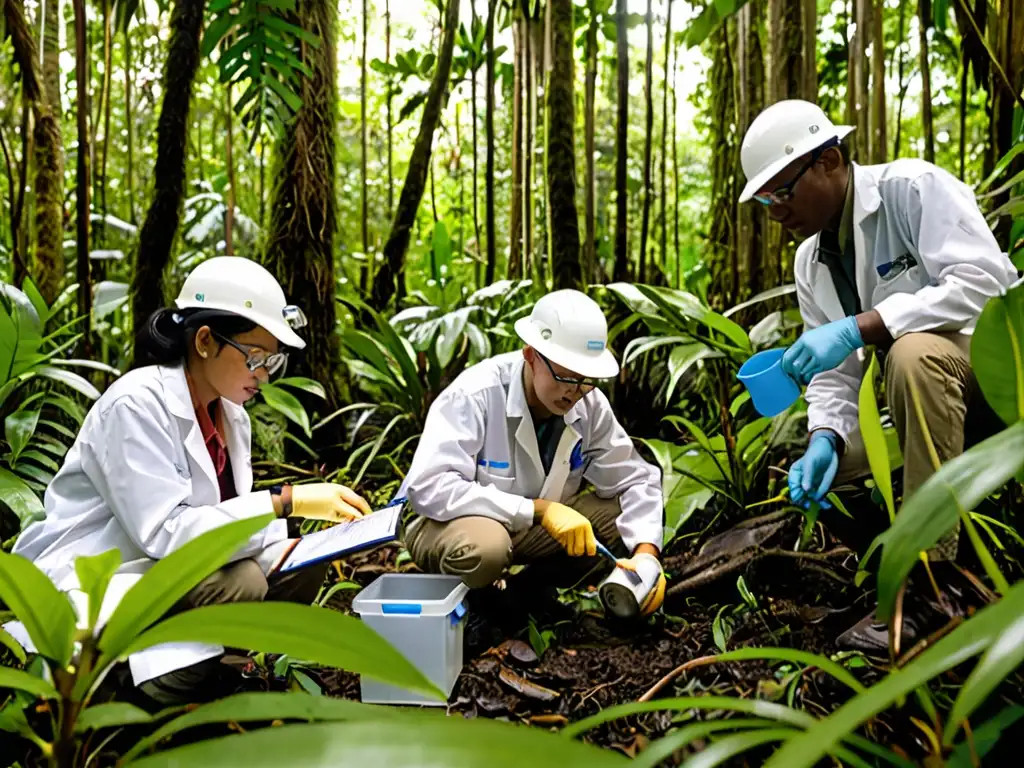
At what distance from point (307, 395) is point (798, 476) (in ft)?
7.73

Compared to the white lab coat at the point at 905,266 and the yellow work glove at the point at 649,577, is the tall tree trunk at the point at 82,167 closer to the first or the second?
the yellow work glove at the point at 649,577

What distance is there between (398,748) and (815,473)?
1.65m

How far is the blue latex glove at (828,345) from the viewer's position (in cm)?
192

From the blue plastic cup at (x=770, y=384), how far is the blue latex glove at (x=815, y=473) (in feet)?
0.47

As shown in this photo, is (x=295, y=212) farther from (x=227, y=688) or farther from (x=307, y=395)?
(x=227, y=688)

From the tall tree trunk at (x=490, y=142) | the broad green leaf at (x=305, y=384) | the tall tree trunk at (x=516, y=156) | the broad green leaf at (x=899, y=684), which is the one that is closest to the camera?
the broad green leaf at (x=899, y=684)

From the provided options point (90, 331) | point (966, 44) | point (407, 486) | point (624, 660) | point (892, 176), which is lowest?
point (624, 660)

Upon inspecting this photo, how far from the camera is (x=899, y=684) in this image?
0.62 m

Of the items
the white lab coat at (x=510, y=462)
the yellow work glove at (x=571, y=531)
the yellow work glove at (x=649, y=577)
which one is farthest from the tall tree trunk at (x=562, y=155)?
the yellow work glove at (x=649, y=577)

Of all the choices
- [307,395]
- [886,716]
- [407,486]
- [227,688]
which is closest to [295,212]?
[307,395]

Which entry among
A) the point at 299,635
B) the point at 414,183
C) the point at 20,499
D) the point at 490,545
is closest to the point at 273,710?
the point at 299,635

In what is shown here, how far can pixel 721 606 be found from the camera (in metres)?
2.20

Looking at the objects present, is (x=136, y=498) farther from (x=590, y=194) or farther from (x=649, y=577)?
(x=590, y=194)

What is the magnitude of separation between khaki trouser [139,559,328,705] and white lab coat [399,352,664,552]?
0.35 metres
